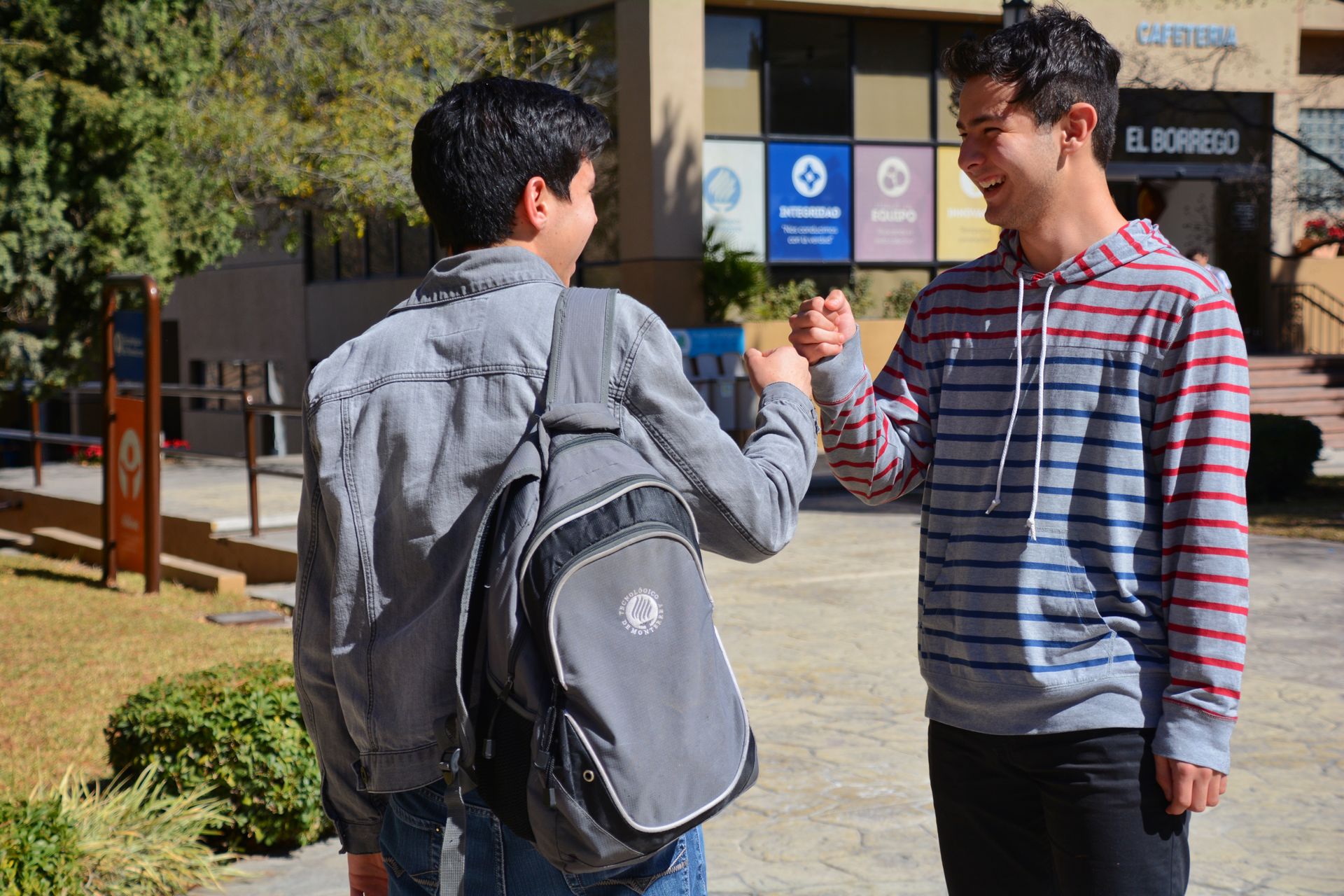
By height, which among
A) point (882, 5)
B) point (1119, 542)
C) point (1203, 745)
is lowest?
point (1203, 745)

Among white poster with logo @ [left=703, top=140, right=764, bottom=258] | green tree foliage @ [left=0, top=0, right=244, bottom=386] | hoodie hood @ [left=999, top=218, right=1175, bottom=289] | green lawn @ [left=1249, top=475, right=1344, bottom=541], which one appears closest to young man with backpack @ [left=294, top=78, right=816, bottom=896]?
hoodie hood @ [left=999, top=218, right=1175, bottom=289]

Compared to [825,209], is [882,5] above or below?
above

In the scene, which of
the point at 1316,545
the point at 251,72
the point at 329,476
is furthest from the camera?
the point at 251,72

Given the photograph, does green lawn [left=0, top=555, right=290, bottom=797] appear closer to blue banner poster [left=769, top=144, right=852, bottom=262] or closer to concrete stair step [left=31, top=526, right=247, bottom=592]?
concrete stair step [left=31, top=526, right=247, bottom=592]

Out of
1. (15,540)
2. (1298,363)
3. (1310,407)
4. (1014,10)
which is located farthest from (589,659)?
(1298,363)

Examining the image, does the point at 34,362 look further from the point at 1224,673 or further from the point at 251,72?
the point at 1224,673

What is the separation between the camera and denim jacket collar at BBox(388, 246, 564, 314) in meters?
1.95

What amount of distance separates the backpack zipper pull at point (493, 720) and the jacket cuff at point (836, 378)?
0.82m

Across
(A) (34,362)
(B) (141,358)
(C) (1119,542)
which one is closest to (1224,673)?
(C) (1119,542)

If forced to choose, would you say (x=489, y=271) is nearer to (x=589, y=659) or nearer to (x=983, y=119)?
(x=589, y=659)

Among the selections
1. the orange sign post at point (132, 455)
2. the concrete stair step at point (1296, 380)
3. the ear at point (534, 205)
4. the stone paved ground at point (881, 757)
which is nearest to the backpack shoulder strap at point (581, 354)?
the ear at point (534, 205)

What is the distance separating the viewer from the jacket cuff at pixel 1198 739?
6.66ft

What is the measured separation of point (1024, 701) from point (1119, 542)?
29 centimetres

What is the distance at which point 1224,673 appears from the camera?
204 cm
